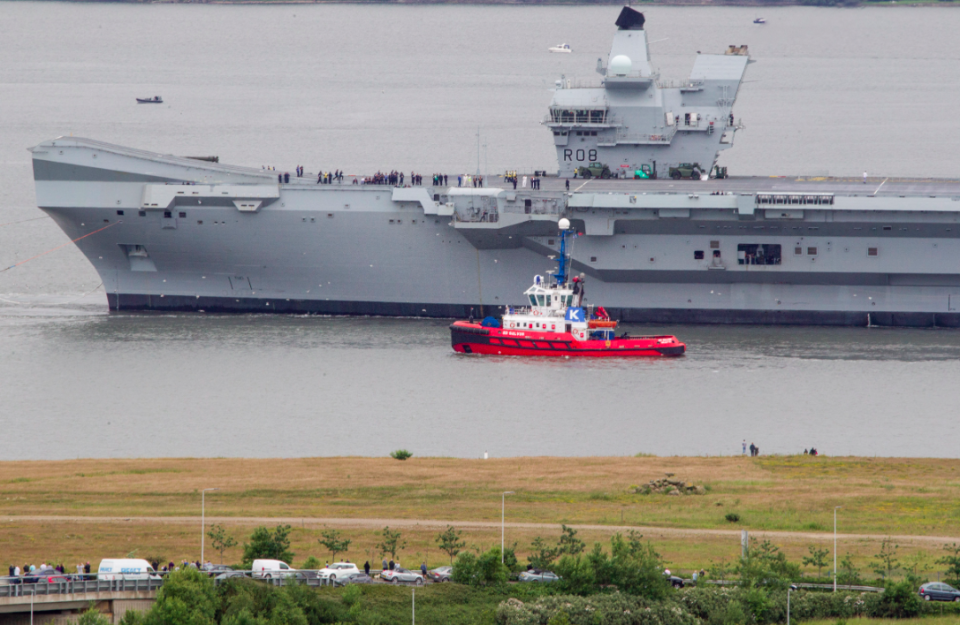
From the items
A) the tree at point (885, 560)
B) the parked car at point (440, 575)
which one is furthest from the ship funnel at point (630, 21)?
the parked car at point (440, 575)

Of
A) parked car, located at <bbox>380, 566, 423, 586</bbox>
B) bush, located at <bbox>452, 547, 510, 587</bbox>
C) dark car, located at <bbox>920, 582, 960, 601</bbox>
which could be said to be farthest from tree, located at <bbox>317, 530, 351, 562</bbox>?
dark car, located at <bbox>920, 582, 960, 601</bbox>

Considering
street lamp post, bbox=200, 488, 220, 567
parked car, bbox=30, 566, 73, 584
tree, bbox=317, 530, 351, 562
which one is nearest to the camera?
parked car, bbox=30, 566, 73, 584

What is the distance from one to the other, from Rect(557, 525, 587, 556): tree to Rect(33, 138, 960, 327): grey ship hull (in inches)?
826

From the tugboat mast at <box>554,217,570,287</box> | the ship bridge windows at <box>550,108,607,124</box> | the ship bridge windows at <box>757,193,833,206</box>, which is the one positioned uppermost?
the ship bridge windows at <box>550,108,607,124</box>

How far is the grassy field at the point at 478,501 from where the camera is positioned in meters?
23.9

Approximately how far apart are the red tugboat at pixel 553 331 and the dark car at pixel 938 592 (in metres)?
20.1

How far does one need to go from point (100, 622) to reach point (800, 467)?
612 inches

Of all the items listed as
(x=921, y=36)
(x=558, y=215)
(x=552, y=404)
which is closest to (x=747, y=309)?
(x=558, y=215)

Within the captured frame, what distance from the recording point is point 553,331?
42594 millimetres

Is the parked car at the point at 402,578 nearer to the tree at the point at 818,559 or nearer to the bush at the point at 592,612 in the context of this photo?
the bush at the point at 592,612

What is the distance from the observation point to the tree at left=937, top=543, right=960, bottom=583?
21750 mm

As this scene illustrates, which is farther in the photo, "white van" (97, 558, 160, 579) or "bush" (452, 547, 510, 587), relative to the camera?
"bush" (452, 547, 510, 587)

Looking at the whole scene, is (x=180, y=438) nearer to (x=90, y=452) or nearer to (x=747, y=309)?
(x=90, y=452)

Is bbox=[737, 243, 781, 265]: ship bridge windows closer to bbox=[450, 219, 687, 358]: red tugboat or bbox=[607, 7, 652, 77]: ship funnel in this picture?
bbox=[450, 219, 687, 358]: red tugboat
